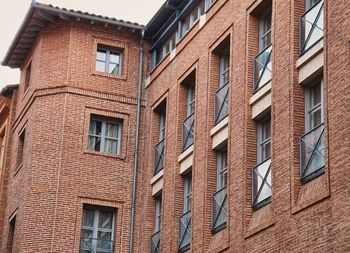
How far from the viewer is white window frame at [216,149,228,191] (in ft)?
83.5

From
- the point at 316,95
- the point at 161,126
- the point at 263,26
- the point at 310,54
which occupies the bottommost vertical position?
the point at 316,95

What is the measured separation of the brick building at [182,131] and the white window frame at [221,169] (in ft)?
0.12

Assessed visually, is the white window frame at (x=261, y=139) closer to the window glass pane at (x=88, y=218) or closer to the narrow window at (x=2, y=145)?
the window glass pane at (x=88, y=218)

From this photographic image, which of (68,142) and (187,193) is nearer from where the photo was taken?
(187,193)

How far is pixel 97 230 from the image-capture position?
2962 cm

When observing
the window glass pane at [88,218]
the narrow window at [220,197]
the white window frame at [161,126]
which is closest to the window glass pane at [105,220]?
the window glass pane at [88,218]

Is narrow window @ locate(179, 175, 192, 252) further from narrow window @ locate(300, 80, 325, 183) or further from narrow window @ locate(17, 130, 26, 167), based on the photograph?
narrow window @ locate(17, 130, 26, 167)

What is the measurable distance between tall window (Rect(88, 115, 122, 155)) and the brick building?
0.11 feet

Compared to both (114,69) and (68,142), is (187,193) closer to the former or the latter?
(68,142)

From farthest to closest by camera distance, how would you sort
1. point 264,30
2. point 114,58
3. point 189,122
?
1. point 114,58
2. point 189,122
3. point 264,30

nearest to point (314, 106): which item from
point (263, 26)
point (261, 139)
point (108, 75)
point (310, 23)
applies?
point (310, 23)

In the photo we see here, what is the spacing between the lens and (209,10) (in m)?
27.4

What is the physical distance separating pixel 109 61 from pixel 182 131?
15.1ft

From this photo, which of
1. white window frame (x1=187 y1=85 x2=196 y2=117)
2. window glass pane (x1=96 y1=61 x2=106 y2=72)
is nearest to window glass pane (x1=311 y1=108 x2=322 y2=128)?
white window frame (x1=187 y1=85 x2=196 y2=117)
